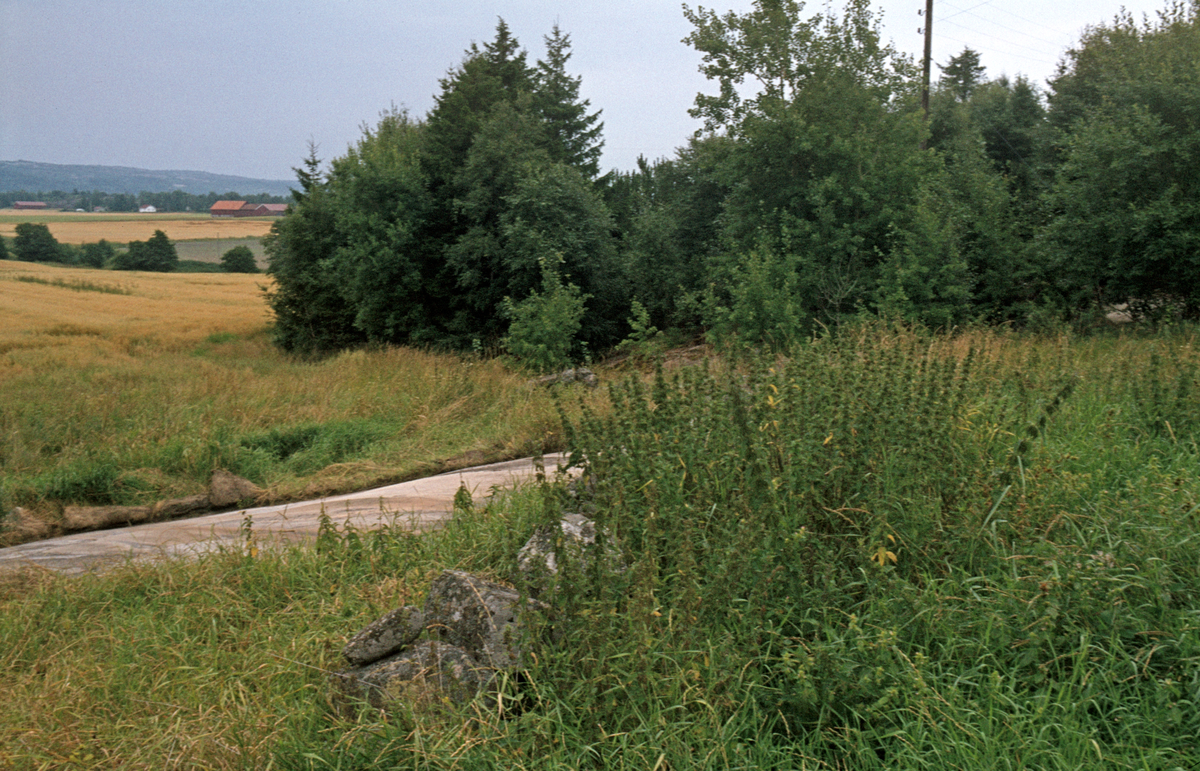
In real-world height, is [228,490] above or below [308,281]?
below

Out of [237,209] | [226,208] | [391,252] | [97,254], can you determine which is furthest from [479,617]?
[226,208]

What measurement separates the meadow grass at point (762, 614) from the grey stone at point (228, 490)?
4037 mm

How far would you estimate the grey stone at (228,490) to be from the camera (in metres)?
9.35

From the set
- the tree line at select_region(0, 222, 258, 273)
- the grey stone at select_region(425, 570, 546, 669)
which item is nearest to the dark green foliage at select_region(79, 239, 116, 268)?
the tree line at select_region(0, 222, 258, 273)

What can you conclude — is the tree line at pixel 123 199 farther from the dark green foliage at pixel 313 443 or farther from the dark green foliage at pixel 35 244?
the dark green foliage at pixel 313 443

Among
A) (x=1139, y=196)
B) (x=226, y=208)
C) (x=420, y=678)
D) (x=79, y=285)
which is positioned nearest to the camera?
(x=420, y=678)

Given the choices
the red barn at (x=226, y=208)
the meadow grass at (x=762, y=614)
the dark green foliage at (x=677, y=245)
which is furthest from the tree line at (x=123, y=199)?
the meadow grass at (x=762, y=614)

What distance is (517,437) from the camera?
10.3 meters

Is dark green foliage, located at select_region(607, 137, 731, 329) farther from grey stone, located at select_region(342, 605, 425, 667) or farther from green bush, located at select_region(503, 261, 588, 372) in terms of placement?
grey stone, located at select_region(342, 605, 425, 667)

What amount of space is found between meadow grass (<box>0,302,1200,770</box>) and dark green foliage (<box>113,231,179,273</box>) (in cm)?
3486

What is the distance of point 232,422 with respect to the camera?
11617 mm

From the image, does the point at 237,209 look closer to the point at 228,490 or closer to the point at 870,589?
the point at 228,490

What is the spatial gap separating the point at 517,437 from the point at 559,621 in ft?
23.0

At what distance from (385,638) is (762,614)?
69.7 inches
